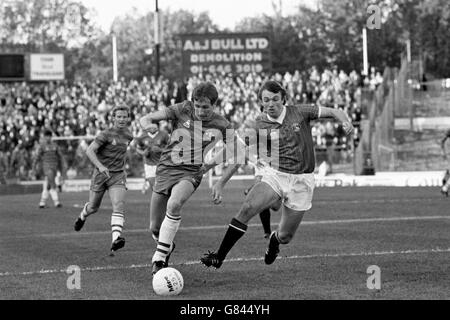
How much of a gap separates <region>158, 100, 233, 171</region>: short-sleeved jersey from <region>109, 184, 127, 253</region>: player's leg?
2232 millimetres

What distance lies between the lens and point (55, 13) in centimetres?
10281

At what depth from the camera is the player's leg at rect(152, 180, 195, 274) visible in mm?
10258

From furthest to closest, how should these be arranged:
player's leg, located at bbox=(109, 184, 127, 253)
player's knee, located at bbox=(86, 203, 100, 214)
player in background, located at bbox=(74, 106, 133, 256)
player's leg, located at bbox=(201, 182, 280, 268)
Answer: player's knee, located at bbox=(86, 203, 100, 214), player in background, located at bbox=(74, 106, 133, 256), player's leg, located at bbox=(109, 184, 127, 253), player's leg, located at bbox=(201, 182, 280, 268)

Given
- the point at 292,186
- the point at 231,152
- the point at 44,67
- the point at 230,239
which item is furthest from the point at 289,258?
the point at 44,67

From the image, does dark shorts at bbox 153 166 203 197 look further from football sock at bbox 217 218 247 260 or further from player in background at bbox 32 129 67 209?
player in background at bbox 32 129 67 209

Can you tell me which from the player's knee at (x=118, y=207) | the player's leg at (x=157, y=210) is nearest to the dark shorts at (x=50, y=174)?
the player's knee at (x=118, y=207)

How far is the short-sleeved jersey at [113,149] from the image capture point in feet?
46.6

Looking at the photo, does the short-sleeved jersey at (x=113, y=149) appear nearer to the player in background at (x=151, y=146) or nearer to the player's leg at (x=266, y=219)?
the player's leg at (x=266, y=219)

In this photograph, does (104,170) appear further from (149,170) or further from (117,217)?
(149,170)

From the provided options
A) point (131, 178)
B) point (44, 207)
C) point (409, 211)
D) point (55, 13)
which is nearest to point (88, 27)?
point (55, 13)

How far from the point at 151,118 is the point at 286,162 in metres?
1.56

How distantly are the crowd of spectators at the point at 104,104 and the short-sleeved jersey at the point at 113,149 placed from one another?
24.0 meters

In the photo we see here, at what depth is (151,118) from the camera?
415 inches

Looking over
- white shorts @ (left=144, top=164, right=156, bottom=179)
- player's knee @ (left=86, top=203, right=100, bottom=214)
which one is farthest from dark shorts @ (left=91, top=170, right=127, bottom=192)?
white shorts @ (left=144, top=164, right=156, bottom=179)
